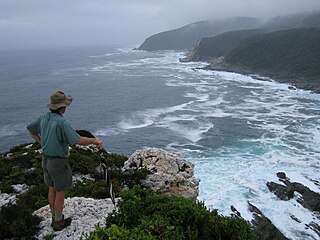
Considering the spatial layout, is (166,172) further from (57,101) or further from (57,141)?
(57,101)

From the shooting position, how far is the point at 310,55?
109250 mm

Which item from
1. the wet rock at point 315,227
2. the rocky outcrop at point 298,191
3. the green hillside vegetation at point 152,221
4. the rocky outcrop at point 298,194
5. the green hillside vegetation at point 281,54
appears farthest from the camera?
the green hillside vegetation at point 281,54

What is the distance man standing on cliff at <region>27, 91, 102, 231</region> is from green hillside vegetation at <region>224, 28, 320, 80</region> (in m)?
96.5

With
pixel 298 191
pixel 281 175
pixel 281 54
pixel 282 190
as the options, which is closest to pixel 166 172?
pixel 282 190

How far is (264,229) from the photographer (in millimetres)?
21703

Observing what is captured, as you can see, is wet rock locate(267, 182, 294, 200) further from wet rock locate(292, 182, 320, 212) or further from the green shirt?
the green shirt

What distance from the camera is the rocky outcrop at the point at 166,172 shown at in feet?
37.2

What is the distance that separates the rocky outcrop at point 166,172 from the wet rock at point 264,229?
32.3 feet

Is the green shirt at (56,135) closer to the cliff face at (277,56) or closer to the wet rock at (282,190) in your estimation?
the wet rock at (282,190)

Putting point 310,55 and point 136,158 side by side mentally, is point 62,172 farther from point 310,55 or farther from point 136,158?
point 310,55

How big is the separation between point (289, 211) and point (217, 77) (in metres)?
79.1

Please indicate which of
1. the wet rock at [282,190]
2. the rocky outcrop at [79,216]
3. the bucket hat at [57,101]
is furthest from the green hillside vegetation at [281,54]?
the bucket hat at [57,101]

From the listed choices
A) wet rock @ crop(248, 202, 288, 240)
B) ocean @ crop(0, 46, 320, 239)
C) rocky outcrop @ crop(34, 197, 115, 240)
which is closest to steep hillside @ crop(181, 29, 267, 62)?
ocean @ crop(0, 46, 320, 239)

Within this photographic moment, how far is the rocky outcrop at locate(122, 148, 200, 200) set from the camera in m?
11.3
